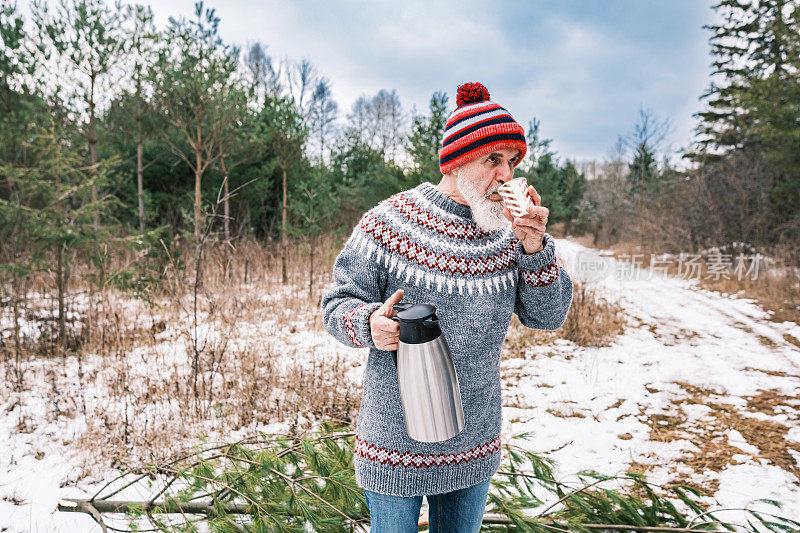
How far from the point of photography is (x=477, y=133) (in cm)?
139

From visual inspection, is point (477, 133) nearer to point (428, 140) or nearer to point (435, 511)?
point (435, 511)

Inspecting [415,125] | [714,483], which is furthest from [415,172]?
[714,483]

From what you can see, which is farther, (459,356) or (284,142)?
(284,142)

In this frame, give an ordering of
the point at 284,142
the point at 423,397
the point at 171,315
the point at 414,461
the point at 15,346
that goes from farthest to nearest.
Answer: the point at 284,142
the point at 171,315
the point at 15,346
the point at 414,461
the point at 423,397

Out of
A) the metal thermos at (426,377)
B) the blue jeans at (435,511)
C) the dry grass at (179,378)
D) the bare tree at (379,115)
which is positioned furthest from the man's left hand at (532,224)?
the bare tree at (379,115)

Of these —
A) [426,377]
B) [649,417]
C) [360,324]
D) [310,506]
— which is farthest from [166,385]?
[649,417]

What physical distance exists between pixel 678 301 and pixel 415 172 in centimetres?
585

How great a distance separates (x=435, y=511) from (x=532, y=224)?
99 centimetres

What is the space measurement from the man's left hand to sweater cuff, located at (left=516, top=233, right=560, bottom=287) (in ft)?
0.07

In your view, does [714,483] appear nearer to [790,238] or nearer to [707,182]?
[790,238]

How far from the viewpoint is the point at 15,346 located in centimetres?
497
